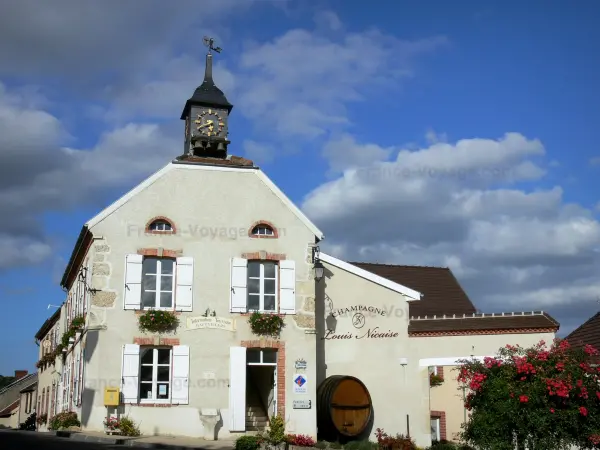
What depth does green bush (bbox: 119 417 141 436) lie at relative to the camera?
1881cm

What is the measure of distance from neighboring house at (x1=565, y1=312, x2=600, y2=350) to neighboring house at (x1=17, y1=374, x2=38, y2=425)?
30.7m

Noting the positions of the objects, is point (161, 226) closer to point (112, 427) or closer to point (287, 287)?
point (287, 287)

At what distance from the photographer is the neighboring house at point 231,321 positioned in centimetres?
1975

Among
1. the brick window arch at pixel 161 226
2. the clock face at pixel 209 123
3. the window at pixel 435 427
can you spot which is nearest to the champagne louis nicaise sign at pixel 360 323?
the brick window arch at pixel 161 226

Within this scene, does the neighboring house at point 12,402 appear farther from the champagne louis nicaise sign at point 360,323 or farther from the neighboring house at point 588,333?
the neighboring house at point 588,333

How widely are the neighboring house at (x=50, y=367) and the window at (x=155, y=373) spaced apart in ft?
19.5

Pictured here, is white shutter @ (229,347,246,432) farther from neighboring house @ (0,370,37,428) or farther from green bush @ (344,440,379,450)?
neighboring house @ (0,370,37,428)

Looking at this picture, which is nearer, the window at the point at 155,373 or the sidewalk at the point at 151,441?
the sidewalk at the point at 151,441

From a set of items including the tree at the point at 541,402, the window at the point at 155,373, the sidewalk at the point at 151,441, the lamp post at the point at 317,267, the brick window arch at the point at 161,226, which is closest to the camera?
the tree at the point at 541,402

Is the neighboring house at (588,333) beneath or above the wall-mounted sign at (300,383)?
above

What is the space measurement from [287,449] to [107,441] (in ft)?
14.0

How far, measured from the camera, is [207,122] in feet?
76.6

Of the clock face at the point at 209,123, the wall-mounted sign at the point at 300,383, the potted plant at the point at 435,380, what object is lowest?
A: the wall-mounted sign at the point at 300,383

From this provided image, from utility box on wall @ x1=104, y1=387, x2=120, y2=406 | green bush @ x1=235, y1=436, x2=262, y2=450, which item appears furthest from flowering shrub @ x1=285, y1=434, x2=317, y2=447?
utility box on wall @ x1=104, y1=387, x2=120, y2=406
